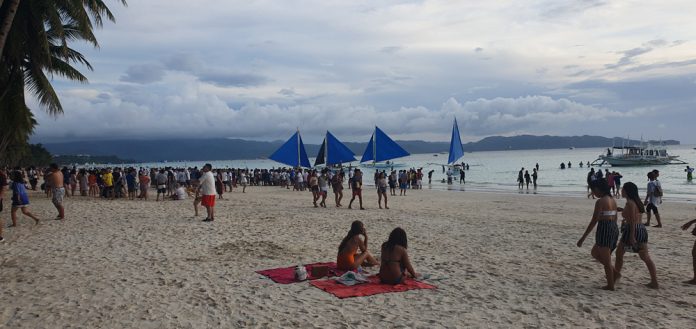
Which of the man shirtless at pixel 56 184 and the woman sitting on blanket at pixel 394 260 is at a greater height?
the man shirtless at pixel 56 184

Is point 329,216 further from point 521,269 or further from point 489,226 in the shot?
point 521,269

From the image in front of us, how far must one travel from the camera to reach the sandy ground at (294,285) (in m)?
5.17

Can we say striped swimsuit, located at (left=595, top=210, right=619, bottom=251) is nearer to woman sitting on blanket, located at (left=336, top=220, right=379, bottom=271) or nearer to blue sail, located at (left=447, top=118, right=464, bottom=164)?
woman sitting on blanket, located at (left=336, top=220, right=379, bottom=271)

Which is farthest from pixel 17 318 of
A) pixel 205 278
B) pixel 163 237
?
pixel 163 237

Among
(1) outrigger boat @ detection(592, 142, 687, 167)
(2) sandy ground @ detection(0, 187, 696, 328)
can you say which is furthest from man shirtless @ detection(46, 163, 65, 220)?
(1) outrigger boat @ detection(592, 142, 687, 167)

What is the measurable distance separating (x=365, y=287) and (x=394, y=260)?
1.65 feet

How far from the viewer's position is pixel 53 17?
1234cm

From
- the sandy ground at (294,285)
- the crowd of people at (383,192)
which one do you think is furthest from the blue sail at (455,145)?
the sandy ground at (294,285)

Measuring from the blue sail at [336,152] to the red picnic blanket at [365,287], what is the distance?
1169 inches

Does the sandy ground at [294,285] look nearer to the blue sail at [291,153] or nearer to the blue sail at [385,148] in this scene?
the blue sail at [291,153]

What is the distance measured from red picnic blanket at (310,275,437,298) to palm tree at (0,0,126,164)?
28.7 feet

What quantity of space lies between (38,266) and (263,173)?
27306mm

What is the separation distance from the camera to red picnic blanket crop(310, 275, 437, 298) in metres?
5.97

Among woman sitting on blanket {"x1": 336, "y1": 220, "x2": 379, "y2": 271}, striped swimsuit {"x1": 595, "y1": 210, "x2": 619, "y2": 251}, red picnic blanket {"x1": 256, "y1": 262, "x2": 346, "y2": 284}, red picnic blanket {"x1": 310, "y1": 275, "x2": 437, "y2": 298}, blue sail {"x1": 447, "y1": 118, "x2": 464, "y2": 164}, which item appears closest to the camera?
striped swimsuit {"x1": 595, "y1": 210, "x2": 619, "y2": 251}
